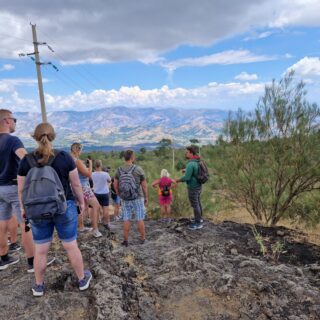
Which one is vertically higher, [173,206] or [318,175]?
[318,175]

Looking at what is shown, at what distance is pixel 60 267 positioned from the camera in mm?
4762

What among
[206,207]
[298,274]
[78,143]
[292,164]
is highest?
[78,143]

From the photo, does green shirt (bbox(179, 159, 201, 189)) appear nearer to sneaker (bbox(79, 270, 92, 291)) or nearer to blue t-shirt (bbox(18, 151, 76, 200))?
sneaker (bbox(79, 270, 92, 291))

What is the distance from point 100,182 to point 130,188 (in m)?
1.44

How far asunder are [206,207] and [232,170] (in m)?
2.14

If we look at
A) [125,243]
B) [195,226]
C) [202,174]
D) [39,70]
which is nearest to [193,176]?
[202,174]

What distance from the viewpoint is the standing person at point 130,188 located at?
5957 mm

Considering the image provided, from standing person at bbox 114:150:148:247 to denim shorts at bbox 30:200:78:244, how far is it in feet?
7.00

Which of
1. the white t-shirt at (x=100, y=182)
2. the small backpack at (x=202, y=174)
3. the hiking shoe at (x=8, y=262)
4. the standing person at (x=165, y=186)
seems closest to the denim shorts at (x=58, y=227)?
the hiking shoe at (x=8, y=262)

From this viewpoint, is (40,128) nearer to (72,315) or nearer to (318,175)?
(72,315)

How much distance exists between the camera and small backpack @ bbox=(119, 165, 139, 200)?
5938 mm

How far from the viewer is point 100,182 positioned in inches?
283

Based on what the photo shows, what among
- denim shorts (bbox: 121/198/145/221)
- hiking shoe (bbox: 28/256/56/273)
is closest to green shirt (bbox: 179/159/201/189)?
denim shorts (bbox: 121/198/145/221)

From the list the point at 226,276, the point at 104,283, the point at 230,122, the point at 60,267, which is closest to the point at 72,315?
the point at 104,283
